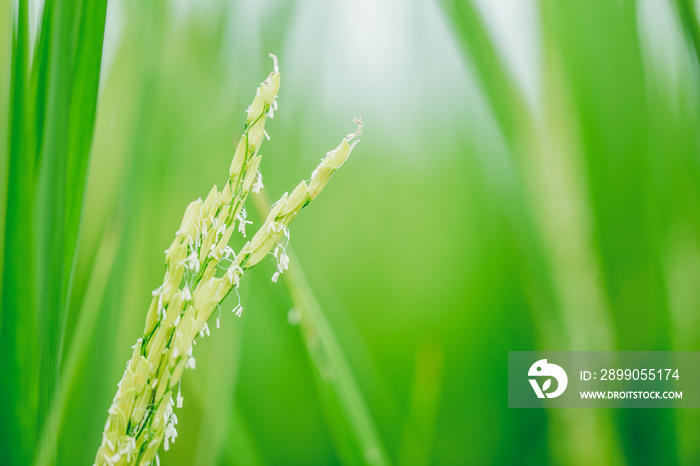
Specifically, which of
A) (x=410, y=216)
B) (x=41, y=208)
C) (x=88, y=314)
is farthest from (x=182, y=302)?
(x=410, y=216)

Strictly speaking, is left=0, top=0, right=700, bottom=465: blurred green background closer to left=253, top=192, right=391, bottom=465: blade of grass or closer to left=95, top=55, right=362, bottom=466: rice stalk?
left=253, top=192, right=391, bottom=465: blade of grass

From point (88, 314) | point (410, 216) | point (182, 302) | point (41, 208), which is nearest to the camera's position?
point (182, 302)

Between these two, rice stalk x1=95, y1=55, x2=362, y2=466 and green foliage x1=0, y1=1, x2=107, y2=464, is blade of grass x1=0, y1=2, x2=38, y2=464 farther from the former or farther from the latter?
rice stalk x1=95, y1=55, x2=362, y2=466

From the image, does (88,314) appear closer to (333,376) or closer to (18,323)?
(18,323)

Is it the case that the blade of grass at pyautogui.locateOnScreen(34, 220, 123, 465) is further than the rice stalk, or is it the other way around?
the blade of grass at pyautogui.locateOnScreen(34, 220, 123, 465)

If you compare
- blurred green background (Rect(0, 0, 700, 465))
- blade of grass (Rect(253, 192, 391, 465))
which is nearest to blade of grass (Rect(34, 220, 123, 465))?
blurred green background (Rect(0, 0, 700, 465))

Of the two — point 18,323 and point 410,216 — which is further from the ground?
point 410,216

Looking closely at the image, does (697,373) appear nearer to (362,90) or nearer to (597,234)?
(597,234)
